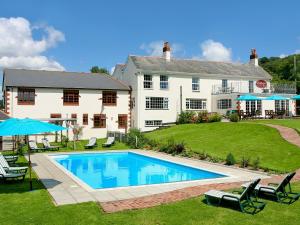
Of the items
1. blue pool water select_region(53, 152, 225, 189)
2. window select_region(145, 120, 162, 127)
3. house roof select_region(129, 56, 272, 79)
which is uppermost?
house roof select_region(129, 56, 272, 79)

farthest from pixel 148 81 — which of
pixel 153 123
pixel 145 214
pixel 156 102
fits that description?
pixel 145 214

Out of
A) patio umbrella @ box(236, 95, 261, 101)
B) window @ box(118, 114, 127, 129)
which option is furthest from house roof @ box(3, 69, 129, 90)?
patio umbrella @ box(236, 95, 261, 101)

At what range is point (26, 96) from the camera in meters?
34.4

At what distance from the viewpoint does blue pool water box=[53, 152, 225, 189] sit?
1703cm

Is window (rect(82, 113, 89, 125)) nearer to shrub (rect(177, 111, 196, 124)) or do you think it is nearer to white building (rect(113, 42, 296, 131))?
white building (rect(113, 42, 296, 131))

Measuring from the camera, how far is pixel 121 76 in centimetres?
4503

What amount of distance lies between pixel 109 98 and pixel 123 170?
19126mm

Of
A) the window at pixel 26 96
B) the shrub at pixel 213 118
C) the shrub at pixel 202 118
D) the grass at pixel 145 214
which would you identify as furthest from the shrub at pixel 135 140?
the grass at pixel 145 214

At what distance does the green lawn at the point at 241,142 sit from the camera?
61.8ft

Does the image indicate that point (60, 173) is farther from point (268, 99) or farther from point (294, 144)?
point (268, 99)

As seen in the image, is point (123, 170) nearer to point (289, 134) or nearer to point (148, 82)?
point (289, 134)

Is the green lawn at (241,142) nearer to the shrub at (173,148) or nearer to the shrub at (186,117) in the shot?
the shrub at (173,148)

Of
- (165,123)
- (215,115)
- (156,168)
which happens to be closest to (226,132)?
(215,115)

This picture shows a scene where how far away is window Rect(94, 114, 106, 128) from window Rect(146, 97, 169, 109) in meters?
5.61
